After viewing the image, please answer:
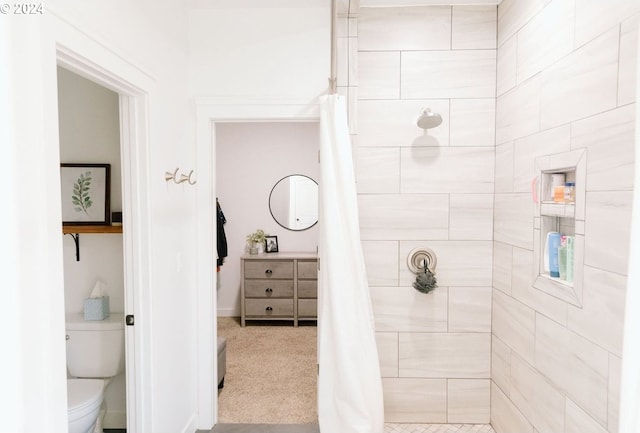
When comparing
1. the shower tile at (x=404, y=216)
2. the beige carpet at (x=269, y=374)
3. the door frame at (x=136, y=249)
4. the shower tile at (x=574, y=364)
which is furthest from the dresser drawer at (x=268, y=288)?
the shower tile at (x=574, y=364)

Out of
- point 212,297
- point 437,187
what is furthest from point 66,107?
point 437,187

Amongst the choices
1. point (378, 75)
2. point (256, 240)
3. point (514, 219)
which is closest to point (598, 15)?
point (514, 219)

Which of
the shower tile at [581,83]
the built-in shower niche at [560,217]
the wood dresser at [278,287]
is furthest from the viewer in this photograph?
the wood dresser at [278,287]

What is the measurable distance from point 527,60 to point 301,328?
3.58 m

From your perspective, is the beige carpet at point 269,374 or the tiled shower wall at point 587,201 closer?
the tiled shower wall at point 587,201

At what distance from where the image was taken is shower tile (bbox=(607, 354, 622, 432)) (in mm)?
1366

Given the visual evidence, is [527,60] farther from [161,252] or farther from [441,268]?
[161,252]

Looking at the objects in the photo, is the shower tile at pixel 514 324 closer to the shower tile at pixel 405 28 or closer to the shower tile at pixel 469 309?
the shower tile at pixel 469 309

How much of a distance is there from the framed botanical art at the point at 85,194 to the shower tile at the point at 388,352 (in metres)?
1.83

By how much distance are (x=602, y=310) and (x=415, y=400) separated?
1.41 m

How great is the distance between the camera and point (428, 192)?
8.02 ft

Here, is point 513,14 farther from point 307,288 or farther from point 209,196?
point 307,288

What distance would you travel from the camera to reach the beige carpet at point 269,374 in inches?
108

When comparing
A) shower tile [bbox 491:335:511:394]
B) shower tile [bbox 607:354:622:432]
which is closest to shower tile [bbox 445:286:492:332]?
shower tile [bbox 491:335:511:394]
